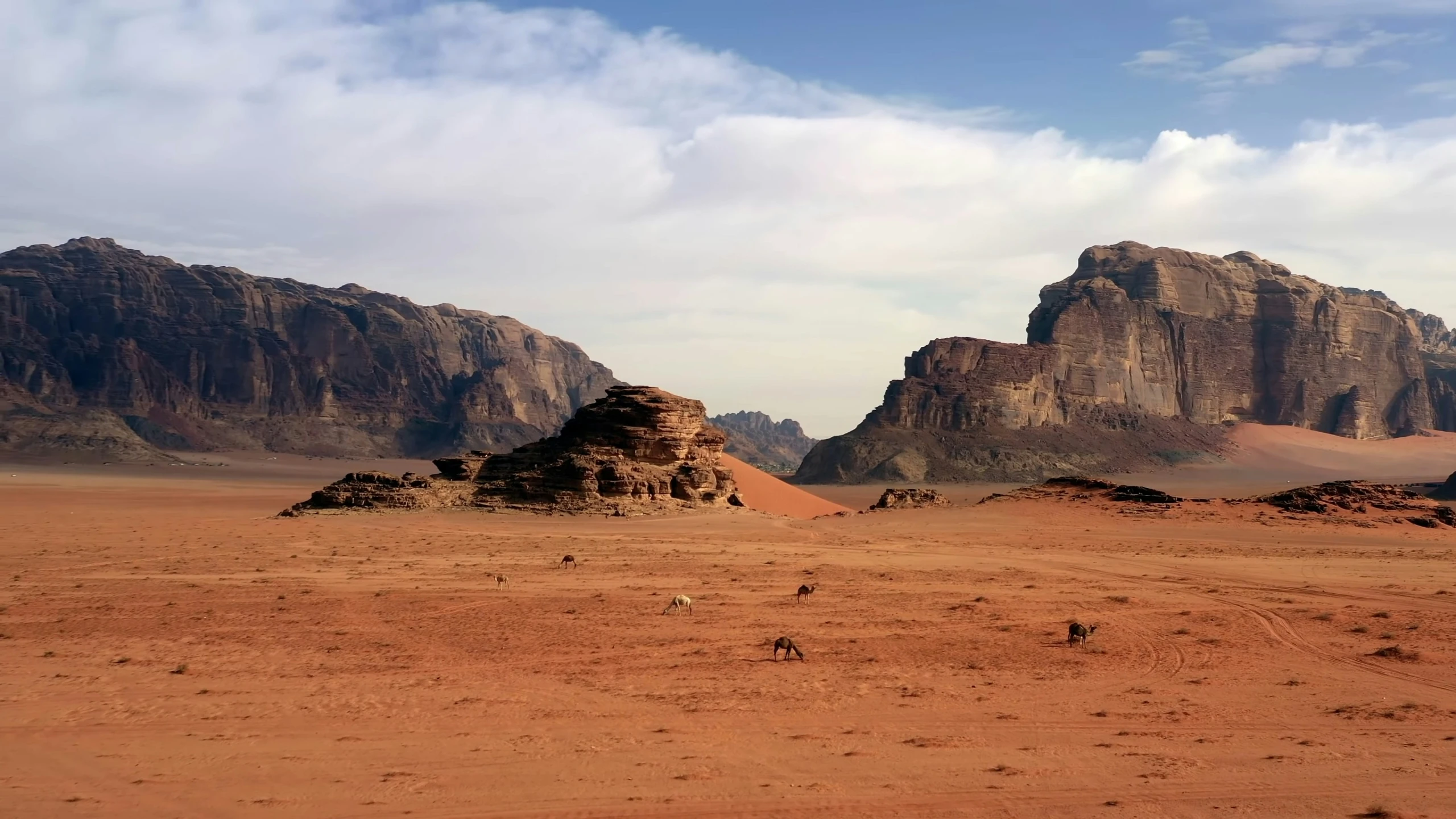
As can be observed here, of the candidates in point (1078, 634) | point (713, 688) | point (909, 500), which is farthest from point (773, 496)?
point (713, 688)

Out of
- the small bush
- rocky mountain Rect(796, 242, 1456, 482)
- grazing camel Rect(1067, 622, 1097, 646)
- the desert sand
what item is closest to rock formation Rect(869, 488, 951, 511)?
the desert sand

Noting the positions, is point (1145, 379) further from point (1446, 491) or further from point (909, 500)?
point (909, 500)

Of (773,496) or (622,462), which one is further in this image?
(773,496)

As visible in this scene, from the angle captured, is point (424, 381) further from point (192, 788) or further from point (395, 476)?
point (192, 788)

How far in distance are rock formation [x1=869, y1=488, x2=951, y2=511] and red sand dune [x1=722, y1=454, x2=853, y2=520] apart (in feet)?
12.3

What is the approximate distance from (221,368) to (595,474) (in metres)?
135

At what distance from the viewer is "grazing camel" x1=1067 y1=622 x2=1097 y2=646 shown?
1842 centimetres

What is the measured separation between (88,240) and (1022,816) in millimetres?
203915

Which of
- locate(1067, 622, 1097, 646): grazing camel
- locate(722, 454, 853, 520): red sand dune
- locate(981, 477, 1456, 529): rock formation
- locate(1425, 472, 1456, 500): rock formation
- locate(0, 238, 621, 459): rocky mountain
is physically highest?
locate(0, 238, 621, 459): rocky mountain

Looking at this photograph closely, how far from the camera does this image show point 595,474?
50531 millimetres

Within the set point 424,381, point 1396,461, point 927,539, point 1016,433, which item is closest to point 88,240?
point 424,381

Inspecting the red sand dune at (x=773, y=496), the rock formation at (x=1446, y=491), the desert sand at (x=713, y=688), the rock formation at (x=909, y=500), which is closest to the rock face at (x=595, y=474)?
the red sand dune at (x=773, y=496)

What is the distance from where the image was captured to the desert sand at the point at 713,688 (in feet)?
35.2

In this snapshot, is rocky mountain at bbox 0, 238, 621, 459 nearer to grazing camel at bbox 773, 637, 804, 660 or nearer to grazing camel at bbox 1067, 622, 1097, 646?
grazing camel at bbox 773, 637, 804, 660
